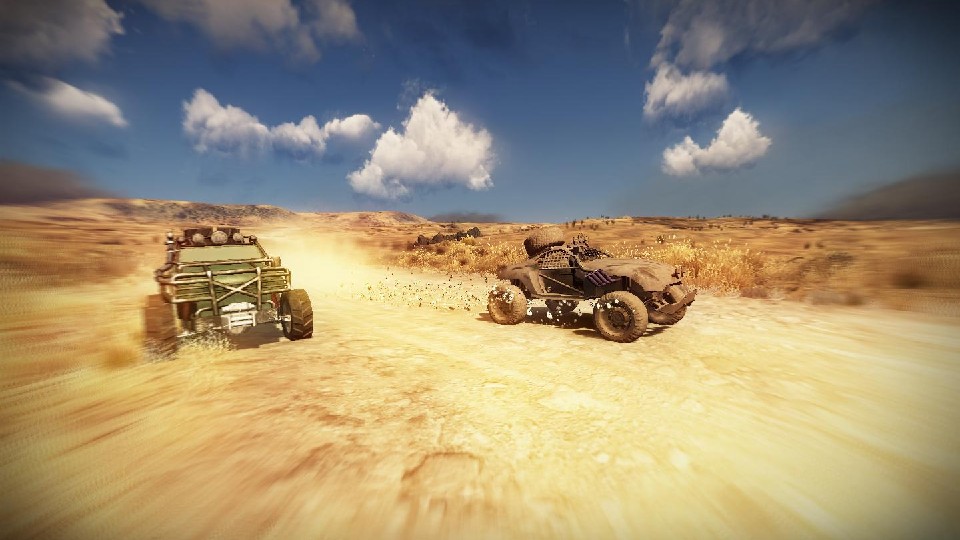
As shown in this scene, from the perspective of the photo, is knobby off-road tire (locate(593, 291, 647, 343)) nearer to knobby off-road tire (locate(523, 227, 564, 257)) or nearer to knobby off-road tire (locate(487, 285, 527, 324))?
knobby off-road tire (locate(487, 285, 527, 324))

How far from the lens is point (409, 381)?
4.91 m

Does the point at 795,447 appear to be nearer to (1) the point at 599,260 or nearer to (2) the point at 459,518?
(2) the point at 459,518

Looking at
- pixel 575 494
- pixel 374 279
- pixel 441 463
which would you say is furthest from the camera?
pixel 374 279

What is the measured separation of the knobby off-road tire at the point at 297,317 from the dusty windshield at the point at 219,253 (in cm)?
163

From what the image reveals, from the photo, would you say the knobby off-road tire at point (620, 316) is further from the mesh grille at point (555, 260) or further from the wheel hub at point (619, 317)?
the mesh grille at point (555, 260)

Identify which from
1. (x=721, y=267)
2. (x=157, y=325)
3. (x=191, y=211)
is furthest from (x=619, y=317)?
(x=191, y=211)

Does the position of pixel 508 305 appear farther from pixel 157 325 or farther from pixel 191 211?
pixel 191 211

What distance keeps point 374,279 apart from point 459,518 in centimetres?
1457

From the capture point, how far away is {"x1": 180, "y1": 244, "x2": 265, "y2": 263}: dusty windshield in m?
7.29

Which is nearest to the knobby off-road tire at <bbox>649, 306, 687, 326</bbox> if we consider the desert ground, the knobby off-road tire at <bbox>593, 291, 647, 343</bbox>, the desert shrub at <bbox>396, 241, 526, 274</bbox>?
the desert ground

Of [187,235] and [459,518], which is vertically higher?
[187,235]

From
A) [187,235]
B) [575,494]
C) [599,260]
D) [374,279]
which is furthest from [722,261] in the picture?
[187,235]

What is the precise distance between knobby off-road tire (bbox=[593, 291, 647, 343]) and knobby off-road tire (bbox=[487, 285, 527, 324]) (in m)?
1.68

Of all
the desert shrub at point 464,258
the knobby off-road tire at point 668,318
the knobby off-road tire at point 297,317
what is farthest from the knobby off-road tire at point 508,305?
the desert shrub at point 464,258
